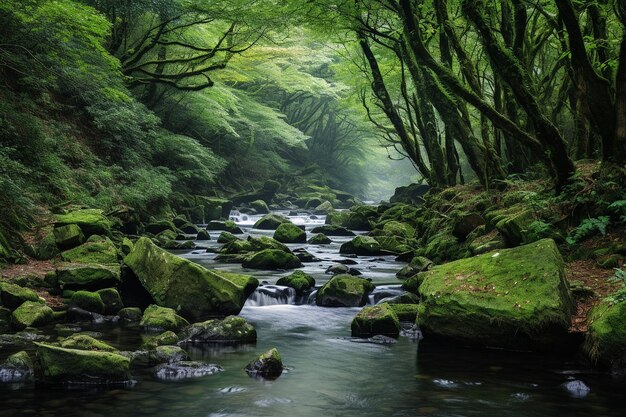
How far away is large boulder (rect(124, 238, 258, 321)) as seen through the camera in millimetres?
8141

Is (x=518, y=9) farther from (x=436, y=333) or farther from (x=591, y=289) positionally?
(x=436, y=333)

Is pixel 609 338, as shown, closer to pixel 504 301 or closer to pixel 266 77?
pixel 504 301

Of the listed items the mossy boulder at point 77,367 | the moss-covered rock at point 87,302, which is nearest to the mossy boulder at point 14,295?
the moss-covered rock at point 87,302

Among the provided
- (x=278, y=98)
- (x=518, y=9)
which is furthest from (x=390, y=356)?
(x=278, y=98)

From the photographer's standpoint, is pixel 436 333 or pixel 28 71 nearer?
pixel 436 333

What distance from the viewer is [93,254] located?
10484mm

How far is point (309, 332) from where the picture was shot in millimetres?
8047

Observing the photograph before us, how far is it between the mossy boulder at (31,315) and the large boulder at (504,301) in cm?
484

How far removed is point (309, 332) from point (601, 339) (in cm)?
379

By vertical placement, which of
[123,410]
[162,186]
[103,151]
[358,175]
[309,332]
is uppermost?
[358,175]

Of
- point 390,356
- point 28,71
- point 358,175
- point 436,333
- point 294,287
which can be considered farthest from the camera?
point 358,175

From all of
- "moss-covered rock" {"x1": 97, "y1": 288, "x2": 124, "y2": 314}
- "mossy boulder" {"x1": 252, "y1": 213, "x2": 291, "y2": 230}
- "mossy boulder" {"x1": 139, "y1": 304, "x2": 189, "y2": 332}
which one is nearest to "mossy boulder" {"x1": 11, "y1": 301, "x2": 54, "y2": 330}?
"moss-covered rock" {"x1": 97, "y1": 288, "x2": 124, "y2": 314}

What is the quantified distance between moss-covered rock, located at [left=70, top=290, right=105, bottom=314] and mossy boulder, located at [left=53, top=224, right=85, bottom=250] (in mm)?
2873

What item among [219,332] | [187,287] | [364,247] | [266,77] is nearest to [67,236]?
[187,287]
